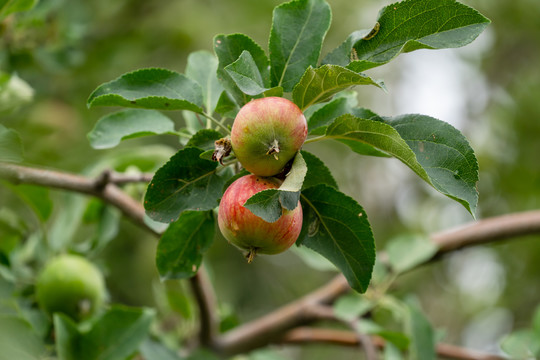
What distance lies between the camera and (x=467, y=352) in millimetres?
1296

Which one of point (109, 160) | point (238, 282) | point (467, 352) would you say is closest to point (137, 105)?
point (109, 160)

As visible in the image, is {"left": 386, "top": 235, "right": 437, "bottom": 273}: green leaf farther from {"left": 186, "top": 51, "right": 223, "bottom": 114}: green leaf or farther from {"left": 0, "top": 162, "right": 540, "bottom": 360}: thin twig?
{"left": 186, "top": 51, "right": 223, "bottom": 114}: green leaf

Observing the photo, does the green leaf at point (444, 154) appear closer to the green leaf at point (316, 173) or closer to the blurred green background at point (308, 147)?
the green leaf at point (316, 173)

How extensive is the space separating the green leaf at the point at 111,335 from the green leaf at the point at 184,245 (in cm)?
24

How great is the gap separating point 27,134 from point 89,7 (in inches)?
29.8

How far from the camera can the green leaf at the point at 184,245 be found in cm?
76

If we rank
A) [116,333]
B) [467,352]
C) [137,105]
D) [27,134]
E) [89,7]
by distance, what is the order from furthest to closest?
[89,7]
[27,134]
[467,352]
[116,333]
[137,105]

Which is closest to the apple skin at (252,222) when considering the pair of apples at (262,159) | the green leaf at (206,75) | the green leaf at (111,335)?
the pair of apples at (262,159)

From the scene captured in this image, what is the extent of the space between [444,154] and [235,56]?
0.92 feet

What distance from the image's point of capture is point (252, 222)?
0.62 metres

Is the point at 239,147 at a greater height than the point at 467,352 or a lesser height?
greater

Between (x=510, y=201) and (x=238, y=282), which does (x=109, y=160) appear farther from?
(x=510, y=201)

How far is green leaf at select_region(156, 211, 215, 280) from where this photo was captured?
76 cm

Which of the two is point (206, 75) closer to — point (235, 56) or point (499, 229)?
point (235, 56)
